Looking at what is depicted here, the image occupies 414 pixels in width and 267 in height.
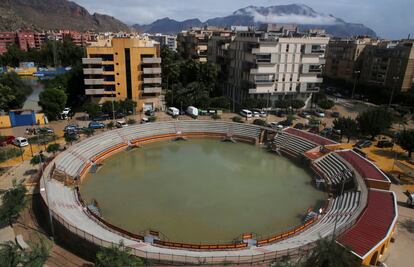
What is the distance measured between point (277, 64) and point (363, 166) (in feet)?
89.9

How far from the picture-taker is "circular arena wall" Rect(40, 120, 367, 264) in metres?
17.2

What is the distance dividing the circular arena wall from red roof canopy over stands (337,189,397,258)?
0.54 metres

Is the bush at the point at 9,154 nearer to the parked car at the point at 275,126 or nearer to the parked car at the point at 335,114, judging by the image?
the parked car at the point at 275,126

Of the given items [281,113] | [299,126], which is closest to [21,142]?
[299,126]

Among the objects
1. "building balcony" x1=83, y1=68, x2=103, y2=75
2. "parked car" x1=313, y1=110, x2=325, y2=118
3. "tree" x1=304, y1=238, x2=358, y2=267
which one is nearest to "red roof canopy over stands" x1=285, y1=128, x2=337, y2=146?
"parked car" x1=313, y1=110, x2=325, y2=118

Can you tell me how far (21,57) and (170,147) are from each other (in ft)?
335

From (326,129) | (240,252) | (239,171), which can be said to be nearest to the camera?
(240,252)

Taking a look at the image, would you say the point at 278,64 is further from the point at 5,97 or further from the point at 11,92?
the point at 11,92

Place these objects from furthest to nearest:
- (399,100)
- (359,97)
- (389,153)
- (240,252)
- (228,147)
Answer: (359,97)
(399,100)
(228,147)
(389,153)
(240,252)

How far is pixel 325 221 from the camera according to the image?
73.9ft

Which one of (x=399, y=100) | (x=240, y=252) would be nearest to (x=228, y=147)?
(x=240, y=252)

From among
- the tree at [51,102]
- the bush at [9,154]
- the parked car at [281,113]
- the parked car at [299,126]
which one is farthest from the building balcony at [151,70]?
the parked car at [299,126]

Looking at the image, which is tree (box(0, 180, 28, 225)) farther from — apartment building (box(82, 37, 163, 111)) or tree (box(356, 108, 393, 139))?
tree (box(356, 108, 393, 139))

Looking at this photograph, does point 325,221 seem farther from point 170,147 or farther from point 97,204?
point 170,147
